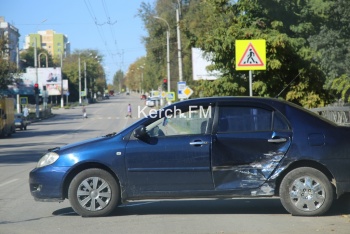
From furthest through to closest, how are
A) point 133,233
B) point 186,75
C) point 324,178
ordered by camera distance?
point 186,75 → point 324,178 → point 133,233

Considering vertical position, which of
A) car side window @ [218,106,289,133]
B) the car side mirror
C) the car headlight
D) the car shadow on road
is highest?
car side window @ [218,106,289,133]

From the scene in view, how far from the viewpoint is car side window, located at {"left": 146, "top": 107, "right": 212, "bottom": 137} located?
29.4ft

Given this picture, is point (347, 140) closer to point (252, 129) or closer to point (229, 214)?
point (252, 129)

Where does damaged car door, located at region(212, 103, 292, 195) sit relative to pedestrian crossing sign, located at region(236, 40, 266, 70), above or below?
below

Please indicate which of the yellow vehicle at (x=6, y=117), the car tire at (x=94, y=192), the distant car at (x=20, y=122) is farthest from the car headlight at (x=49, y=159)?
the distant car at (x=20, y=122)

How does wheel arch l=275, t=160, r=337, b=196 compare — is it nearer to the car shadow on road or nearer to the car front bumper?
the car shadow on road

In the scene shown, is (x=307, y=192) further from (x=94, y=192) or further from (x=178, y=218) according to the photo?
(x=94, y=192)

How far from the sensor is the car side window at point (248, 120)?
8.96 meters

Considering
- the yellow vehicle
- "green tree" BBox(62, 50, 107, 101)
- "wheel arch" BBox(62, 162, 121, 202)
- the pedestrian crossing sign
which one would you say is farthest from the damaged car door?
"green tree" BBox(62, 50, 107, 101)

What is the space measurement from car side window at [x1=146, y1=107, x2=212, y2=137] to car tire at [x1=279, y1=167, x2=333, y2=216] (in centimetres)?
140

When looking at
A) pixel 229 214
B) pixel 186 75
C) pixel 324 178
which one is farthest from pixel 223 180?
pixel 186 75

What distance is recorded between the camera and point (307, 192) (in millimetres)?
8727

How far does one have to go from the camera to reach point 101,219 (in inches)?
350

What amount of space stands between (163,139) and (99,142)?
0.92 meters
